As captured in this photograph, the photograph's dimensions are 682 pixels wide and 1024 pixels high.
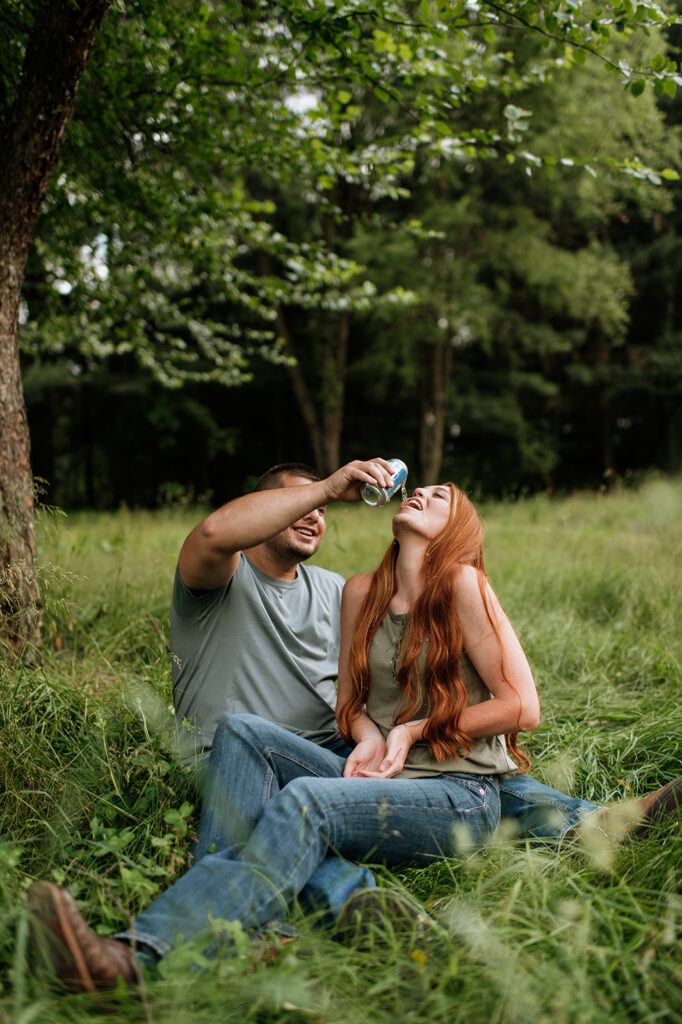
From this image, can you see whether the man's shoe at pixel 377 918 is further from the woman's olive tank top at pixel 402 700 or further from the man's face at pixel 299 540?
the man's face at pixel 299 540

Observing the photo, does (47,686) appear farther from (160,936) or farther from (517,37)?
(517,37)

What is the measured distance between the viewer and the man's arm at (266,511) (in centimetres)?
225

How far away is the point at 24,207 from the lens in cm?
328

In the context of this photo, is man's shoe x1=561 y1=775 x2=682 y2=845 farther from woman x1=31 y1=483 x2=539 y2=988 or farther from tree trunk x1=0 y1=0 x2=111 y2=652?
tree trunk x1=0 y1=0 x2=111 y2=652

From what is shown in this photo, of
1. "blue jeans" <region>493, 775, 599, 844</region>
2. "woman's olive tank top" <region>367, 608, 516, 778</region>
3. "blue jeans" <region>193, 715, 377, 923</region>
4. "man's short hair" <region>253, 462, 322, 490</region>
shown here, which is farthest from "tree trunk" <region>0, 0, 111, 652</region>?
"blue jeans" <region>493, 775, 599, 844</region>

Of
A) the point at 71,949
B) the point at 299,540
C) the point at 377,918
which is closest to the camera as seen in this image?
the point at 71,949

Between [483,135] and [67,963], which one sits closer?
[67,963]

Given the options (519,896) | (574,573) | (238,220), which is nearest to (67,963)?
(519,896)

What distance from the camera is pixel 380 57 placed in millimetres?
4355

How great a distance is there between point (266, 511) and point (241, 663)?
66cm

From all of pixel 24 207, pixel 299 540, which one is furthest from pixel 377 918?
pixel 24 207

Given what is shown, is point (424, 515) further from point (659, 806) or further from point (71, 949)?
point (71, 949)

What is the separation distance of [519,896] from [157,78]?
501 cm

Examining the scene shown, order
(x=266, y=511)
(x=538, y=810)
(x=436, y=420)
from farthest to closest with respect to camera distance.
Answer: (x=436, y=420) < (x=538, y=810) < (x=266, y=511)
